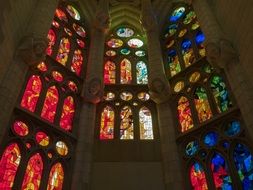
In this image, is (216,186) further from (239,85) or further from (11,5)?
(11,5)

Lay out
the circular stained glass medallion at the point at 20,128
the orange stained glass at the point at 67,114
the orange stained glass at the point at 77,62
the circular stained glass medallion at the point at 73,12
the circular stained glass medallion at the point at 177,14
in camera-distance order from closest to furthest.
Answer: the circular stained glass medallion at the point at 20,128
the orange stained glass at the point at 67,114
the orange stained glass at the point at 77,62
the circular stained glass medallion at the point at 73,12
the circular stained glass medallion at the point at 177,14

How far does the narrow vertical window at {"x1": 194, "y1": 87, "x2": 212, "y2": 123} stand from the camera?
8.65 meters

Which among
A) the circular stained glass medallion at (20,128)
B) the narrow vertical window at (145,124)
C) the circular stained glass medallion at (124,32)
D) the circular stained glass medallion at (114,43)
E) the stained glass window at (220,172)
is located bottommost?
the stained glass window at (220,172)

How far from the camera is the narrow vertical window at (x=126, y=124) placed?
938cm

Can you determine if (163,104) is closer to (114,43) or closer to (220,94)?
(220,94)

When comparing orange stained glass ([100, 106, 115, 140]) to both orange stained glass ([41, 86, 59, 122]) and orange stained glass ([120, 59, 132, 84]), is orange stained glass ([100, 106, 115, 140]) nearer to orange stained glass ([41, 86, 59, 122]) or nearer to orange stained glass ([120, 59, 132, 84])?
orange stained glass ([120, 59, 132, 84])

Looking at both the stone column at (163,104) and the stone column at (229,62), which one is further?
the stone column at (163,104)

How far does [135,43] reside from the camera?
42.5ft

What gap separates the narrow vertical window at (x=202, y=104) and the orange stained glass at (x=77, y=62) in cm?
425

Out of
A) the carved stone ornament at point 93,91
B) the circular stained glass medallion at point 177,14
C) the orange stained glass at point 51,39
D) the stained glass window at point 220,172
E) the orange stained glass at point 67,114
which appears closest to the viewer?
the stained glass window at point 220,172

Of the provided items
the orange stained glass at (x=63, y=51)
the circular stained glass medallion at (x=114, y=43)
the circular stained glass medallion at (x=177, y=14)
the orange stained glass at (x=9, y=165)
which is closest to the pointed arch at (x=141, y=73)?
the circular stained glass medallion at (x=114, y=43)

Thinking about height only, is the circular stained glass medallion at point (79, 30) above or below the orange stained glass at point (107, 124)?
above

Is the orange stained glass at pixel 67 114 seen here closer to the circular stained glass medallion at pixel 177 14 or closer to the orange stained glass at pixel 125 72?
the orange stained glass at pixel 125 72

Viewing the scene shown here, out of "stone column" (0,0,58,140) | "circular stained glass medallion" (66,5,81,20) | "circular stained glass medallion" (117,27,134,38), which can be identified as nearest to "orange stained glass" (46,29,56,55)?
"stone column" (0,0,58,140)
